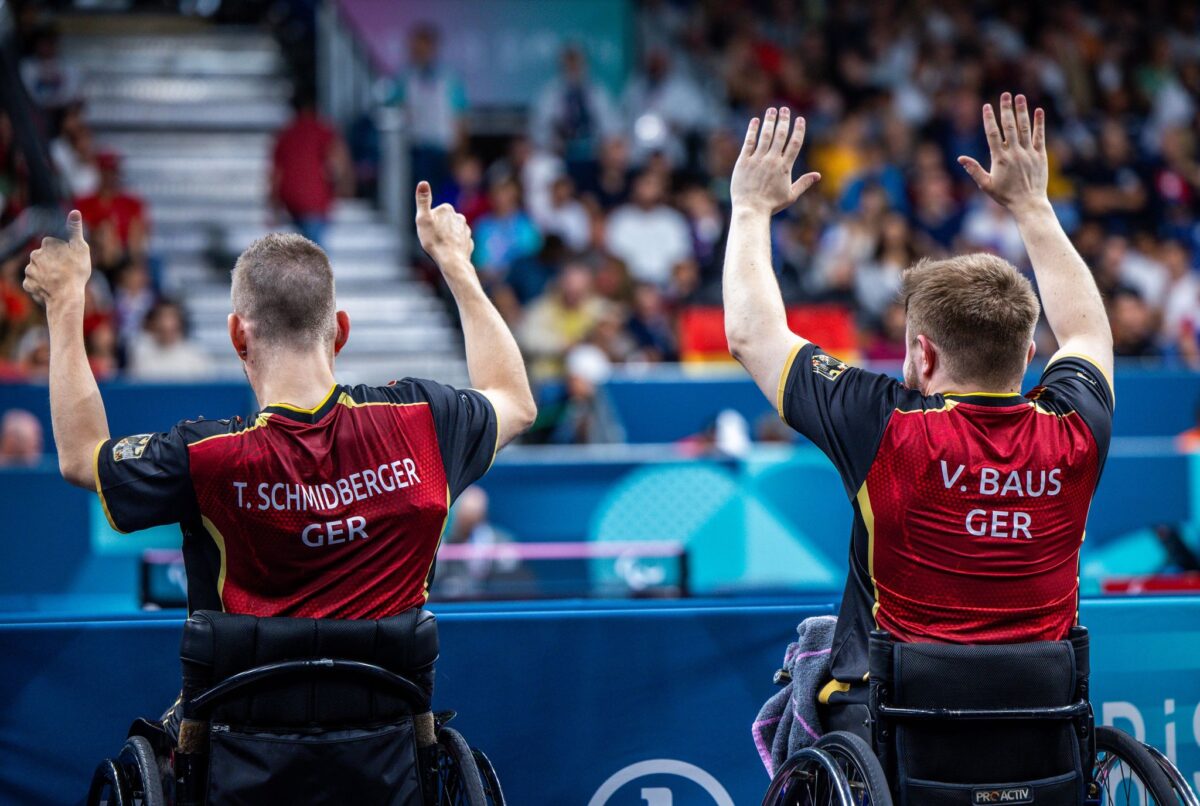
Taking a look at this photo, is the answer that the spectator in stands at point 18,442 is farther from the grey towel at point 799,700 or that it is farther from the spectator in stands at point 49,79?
the grey towel at point 799,700

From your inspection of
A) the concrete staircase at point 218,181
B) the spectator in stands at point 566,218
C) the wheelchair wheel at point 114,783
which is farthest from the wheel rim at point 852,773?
the spectator in stands at point 566,218

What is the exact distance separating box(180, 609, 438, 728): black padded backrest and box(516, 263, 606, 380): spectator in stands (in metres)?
9.55

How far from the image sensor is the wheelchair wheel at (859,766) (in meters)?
2.89

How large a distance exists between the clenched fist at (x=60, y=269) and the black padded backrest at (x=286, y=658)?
828mm

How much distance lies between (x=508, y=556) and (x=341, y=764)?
4.32 meters

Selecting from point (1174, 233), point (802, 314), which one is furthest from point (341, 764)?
point (1174, 233)

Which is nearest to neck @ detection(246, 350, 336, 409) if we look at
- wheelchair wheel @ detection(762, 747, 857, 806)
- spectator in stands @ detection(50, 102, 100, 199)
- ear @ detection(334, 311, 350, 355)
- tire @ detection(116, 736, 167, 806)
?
ear @ detection(334, 311, 350, 355)

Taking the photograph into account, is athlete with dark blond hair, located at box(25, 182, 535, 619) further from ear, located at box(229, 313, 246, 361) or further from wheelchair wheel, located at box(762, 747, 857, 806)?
wheelchair wheel, located at box(762, 747, 857, 806)

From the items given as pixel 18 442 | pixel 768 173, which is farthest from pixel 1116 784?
pixel 18 442

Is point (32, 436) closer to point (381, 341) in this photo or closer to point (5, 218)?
point (5, 218)

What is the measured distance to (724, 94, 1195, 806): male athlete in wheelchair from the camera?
9.96 feet

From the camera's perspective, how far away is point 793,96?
16594 millimetres

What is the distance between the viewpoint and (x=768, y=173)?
3.51 meters

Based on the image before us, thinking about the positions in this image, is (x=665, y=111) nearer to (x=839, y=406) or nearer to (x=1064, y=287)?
(x=1064, y=287)
